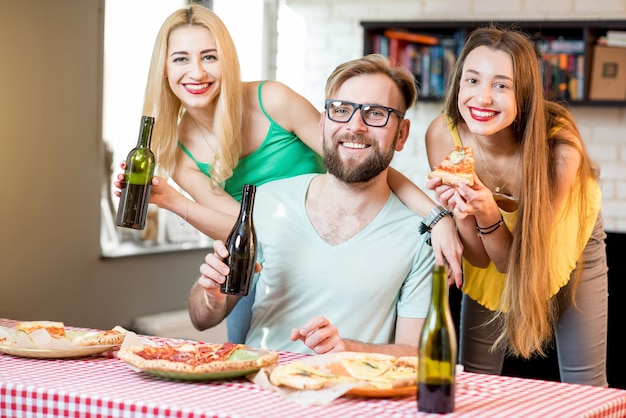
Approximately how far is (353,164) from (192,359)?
0.84 metres

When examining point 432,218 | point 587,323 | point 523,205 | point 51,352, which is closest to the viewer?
point 51,352

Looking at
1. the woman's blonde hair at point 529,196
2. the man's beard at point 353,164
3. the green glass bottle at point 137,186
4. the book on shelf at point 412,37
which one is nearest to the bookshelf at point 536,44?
the book on shelf at point 412,37

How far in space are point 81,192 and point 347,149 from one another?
1831 millimetres

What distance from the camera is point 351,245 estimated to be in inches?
93.8

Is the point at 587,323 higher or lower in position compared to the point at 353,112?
lower

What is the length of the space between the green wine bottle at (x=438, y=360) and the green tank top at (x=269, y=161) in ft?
4.45

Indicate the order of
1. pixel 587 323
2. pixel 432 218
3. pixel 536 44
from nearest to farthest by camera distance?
pixel 432 218 → pixel 587 323 → pixel 536 44

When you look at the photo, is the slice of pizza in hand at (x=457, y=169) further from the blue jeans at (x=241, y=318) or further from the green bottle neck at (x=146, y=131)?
the blue jeans at (x=241, y=318)

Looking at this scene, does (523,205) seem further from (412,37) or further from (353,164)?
(412,37)

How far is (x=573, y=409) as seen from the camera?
1.57 meters

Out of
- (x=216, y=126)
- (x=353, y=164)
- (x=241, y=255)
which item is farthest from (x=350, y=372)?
(x=216, y=126)

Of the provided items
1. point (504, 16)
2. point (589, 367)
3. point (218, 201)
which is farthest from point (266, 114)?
point (504, 16)

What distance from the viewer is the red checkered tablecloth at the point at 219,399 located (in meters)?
1.52

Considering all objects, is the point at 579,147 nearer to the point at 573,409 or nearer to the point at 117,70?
the point at 573,409
